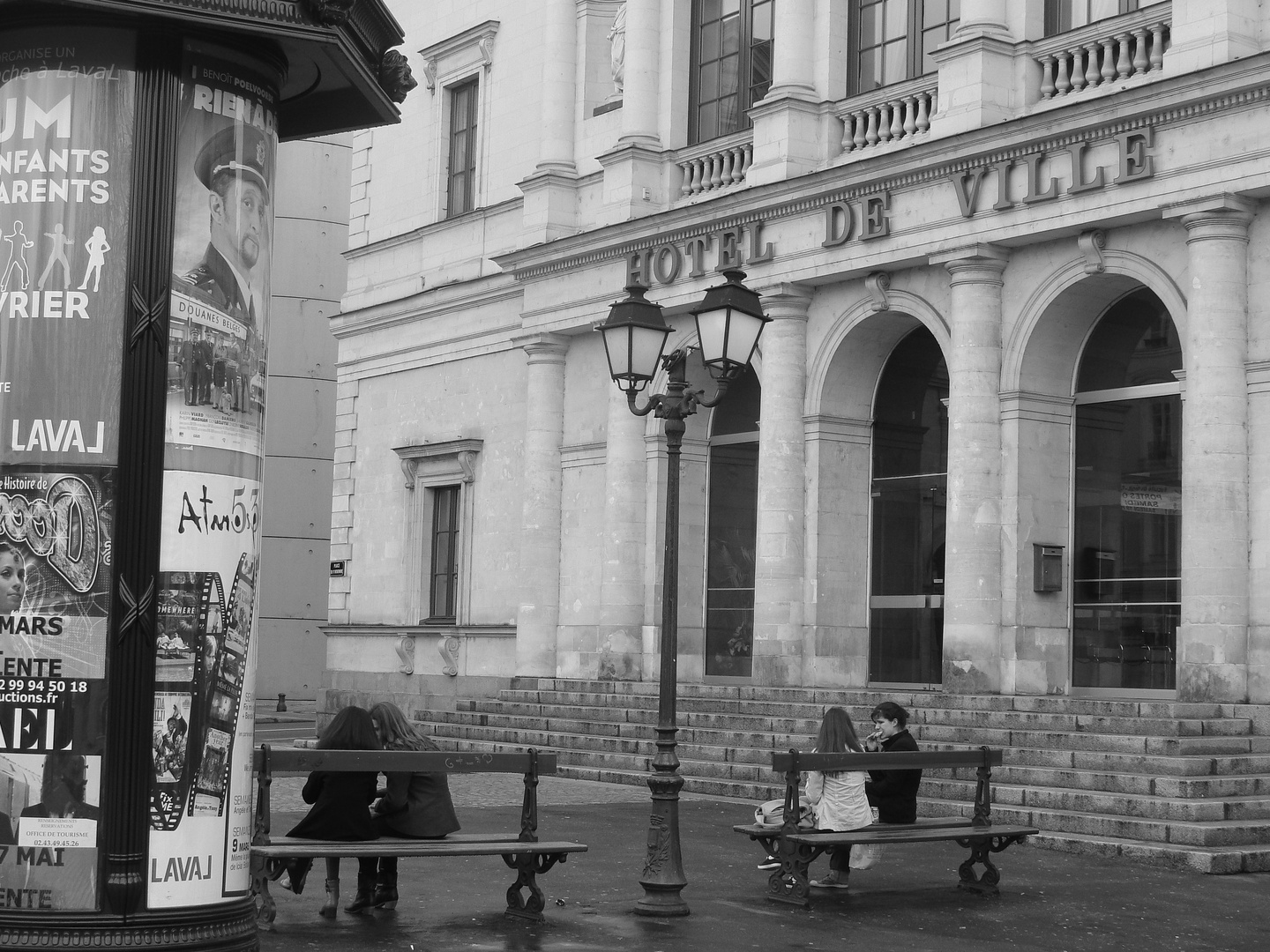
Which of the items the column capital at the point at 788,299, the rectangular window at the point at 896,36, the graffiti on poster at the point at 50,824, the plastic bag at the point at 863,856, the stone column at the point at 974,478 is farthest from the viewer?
the column capital at the point at 788,299

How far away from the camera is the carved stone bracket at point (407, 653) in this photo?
3184 centimetres

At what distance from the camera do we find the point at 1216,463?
18.6m

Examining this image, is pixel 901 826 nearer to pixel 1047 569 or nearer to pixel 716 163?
pixel 1047 569

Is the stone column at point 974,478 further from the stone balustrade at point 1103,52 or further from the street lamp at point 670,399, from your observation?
the street lamp at point 670,399

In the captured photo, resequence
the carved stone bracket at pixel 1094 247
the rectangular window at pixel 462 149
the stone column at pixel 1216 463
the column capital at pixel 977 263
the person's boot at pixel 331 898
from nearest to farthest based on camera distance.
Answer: the person's boot at pixel 331 898 < the stone column at pixel 1216 463 < the carved stone bracket at pixel 1094 247 < the column capital at pixel 977 263 < the rectangular window at pixel 462 149

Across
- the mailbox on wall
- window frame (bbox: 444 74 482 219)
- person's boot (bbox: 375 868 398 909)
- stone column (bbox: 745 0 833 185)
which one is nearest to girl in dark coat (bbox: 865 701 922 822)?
person's boot (bbox: 375 868 398 909)

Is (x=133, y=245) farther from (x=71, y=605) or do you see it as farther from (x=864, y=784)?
(x=864, y=784)

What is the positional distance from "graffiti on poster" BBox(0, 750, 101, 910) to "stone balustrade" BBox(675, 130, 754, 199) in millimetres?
18794

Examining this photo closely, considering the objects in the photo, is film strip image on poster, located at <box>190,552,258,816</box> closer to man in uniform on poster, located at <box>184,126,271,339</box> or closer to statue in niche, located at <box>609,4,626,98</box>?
man in uniform on poster, located at <box>184,126,271,339</box>

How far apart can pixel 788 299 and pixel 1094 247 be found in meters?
5.06

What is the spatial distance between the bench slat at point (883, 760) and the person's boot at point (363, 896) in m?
2.72

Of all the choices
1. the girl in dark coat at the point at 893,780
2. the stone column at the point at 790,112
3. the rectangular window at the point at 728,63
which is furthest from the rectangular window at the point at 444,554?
the girl in dark coat at the point at 893,780

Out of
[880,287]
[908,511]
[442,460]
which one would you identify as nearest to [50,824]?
[880,287]

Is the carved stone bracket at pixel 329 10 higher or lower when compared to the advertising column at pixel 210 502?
higher
